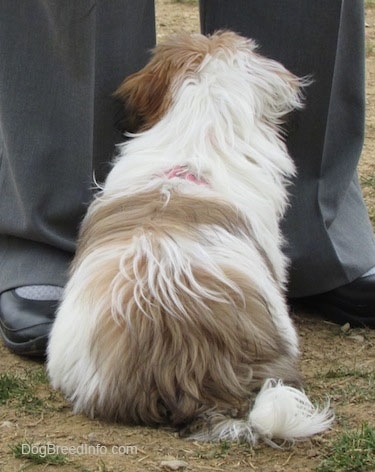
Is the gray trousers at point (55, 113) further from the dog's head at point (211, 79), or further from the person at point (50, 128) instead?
the dog's head at point (211, 79)

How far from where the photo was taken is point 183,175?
2932 mm

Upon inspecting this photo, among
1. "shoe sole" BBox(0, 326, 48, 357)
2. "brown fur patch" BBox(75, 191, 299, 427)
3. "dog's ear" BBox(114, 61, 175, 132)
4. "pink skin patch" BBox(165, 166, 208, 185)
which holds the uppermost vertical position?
"dog's ear" BBox(114, 61, 175, 132)

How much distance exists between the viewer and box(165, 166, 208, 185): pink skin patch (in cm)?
292

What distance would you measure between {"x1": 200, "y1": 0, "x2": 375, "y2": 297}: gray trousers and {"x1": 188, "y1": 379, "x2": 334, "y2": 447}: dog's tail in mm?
1021

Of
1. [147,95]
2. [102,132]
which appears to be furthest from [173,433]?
[102,132]

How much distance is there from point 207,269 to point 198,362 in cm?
23

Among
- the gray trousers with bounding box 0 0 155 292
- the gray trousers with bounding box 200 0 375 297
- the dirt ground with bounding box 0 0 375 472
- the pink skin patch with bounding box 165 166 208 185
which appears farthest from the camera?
the gray trousers with bounding box 200 0 375 297

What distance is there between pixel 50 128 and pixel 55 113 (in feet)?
0.16

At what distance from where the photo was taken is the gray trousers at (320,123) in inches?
133

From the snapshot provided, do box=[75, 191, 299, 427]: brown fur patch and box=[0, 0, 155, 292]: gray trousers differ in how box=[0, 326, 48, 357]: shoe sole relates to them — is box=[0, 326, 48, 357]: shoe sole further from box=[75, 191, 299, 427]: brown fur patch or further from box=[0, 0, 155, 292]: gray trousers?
box=[75, 191, 299, 427]: brown fur patch

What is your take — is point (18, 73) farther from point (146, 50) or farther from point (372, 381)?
point (372, 381)

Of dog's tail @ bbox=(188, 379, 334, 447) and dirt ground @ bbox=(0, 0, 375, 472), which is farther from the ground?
dog's tail @ bbox=(188, 379, 334, 447)

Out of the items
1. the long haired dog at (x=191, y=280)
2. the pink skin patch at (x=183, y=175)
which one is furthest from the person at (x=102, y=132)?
the pink skin patch at (x=183, y=175)

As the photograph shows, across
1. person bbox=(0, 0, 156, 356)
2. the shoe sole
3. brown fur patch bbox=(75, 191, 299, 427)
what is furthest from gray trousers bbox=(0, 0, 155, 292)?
brown fur patch bbox=(75, 191, 299, 427)
